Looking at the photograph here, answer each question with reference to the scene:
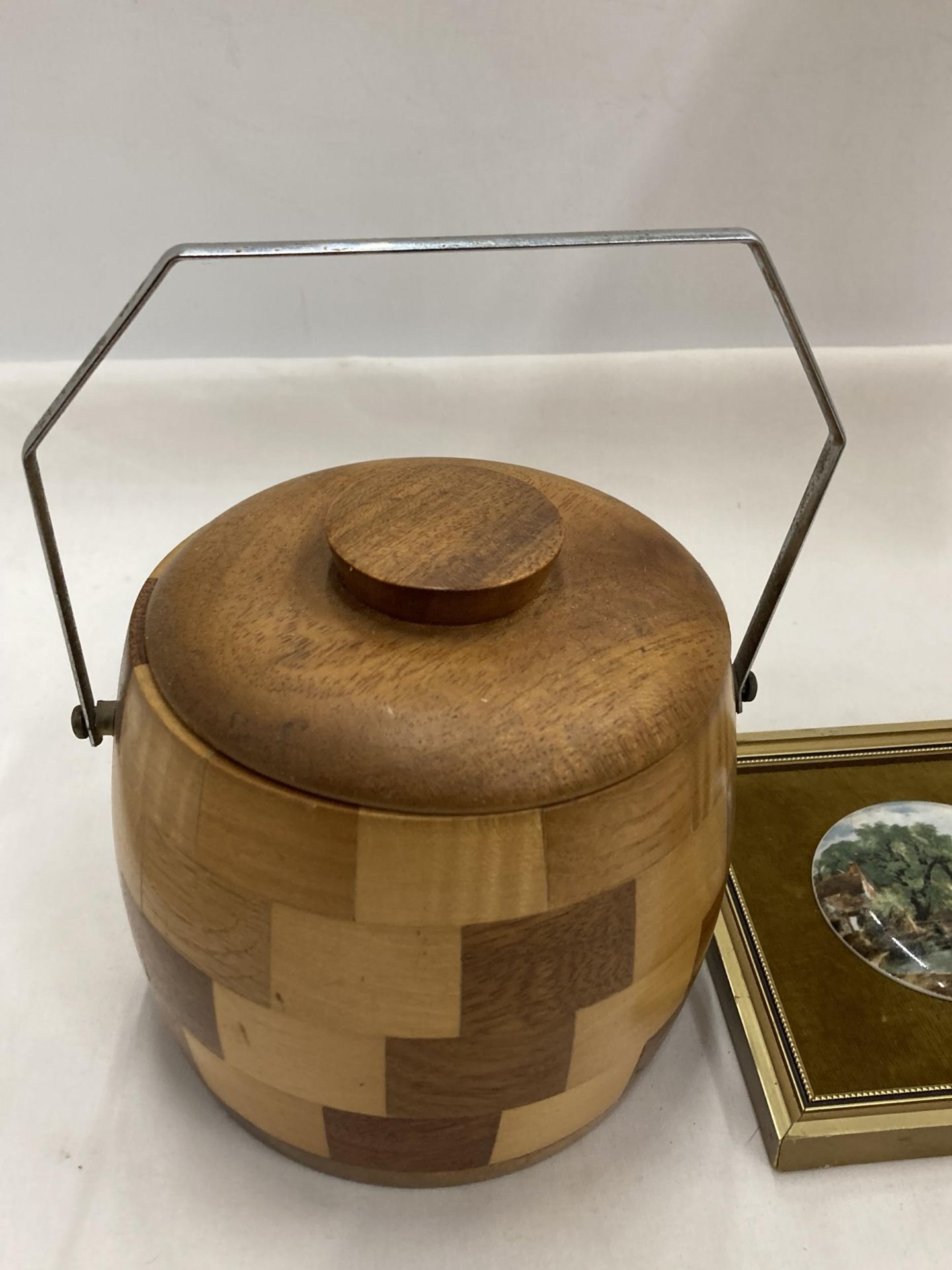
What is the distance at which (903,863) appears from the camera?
0.92 metres

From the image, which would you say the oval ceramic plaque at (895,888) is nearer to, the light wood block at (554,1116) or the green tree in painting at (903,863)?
the green tree in painting at (903,863)

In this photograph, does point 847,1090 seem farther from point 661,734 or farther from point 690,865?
point 661,734

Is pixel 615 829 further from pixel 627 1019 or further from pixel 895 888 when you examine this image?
pixel 895 888

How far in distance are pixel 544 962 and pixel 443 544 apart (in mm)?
228

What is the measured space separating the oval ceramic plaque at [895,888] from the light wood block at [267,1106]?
17.2 inches

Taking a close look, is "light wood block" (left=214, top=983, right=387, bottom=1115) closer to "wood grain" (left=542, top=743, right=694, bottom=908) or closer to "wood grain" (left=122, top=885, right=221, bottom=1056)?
"wood grain" (left=122, top=885, right=221, bottom=1056)

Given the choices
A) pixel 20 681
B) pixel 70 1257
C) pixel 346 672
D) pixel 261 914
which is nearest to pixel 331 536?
pixel 346 672

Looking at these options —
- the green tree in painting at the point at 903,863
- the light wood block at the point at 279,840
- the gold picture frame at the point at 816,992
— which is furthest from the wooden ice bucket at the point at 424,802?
the green tree in painting at the point at 903,863

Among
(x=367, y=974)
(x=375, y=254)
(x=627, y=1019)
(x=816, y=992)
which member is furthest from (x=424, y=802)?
(x=816, y=992)

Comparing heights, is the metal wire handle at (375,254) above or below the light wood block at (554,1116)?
above

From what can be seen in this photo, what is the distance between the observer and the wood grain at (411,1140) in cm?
64

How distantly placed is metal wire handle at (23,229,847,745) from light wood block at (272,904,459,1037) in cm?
22

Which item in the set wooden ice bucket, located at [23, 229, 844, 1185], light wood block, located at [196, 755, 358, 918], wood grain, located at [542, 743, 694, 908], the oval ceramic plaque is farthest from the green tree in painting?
light wood block, located at [196, 755, 358, 918]

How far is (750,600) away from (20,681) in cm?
83
